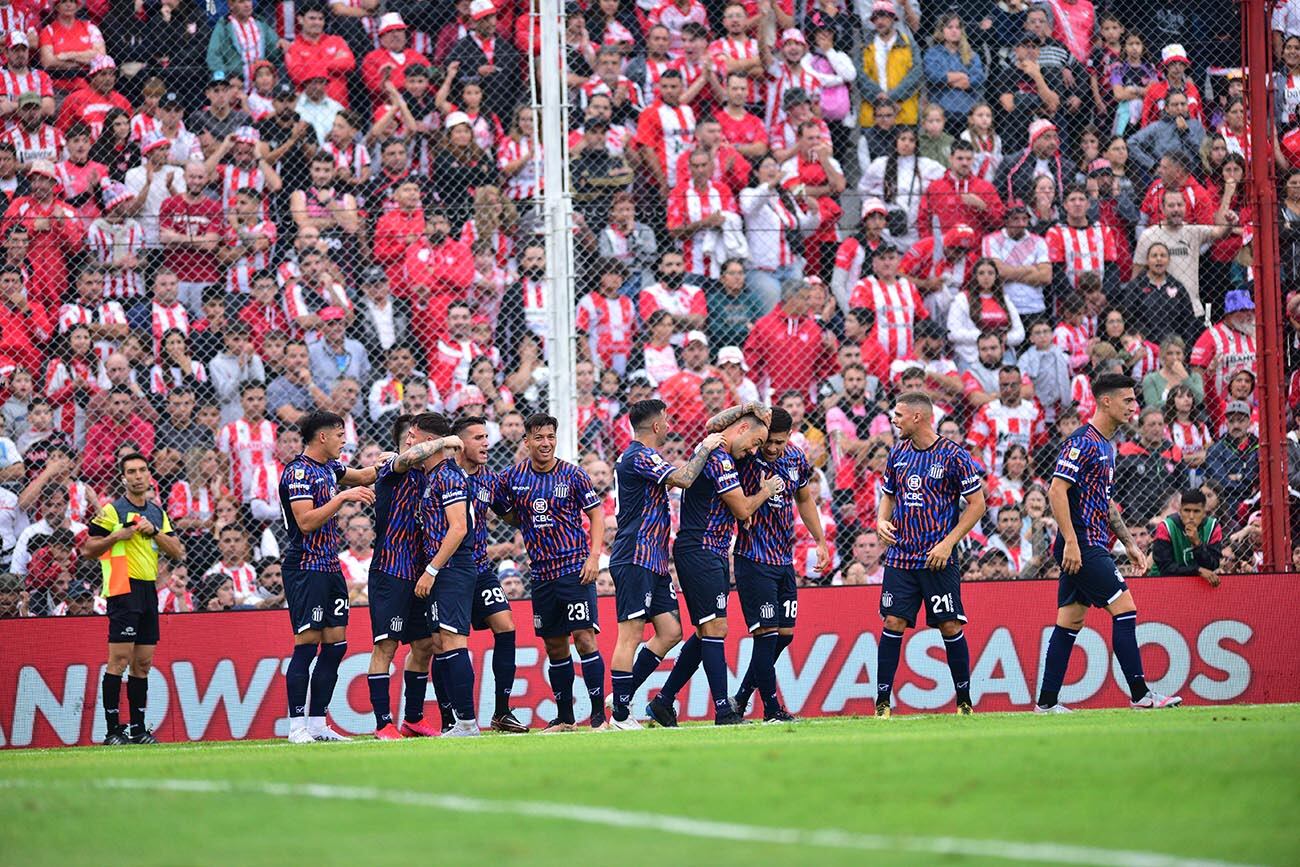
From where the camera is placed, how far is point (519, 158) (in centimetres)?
1714

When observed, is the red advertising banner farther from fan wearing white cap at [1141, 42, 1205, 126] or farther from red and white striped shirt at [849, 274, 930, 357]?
fan wearing white cap at [1141, 42, 1205, 126]

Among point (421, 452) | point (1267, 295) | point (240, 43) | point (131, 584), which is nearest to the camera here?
point (421, 452)

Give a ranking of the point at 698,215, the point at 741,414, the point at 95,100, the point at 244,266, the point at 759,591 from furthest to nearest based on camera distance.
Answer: the point at 95,100, the point at 698,215, the point at 244,266, the point at 759,591, the point at 741,414

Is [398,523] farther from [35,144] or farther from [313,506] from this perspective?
[35,144]

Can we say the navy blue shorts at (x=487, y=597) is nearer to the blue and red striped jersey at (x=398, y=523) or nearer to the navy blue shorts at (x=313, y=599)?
the blue and red striped jersey at (x=398, y=523)

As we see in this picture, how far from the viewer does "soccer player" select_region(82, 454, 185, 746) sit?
12781mm

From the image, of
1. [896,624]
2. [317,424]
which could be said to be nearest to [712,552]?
[896,624]

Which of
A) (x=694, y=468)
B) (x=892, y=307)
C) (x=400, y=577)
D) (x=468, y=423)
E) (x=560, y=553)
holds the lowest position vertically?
(x=400, y=577)

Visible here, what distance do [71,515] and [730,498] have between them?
21.0 ft

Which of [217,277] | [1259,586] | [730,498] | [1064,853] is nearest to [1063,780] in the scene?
[1064,853]

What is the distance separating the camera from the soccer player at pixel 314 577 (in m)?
11.5

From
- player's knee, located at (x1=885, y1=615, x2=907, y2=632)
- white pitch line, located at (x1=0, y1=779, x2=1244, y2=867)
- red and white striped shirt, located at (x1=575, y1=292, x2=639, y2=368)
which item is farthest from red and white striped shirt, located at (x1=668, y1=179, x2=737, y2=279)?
white pitch line, located at (x1=0, y1=779, x2=1244, y2=867)

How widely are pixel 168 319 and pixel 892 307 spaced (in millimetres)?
6868

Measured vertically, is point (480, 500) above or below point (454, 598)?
above
